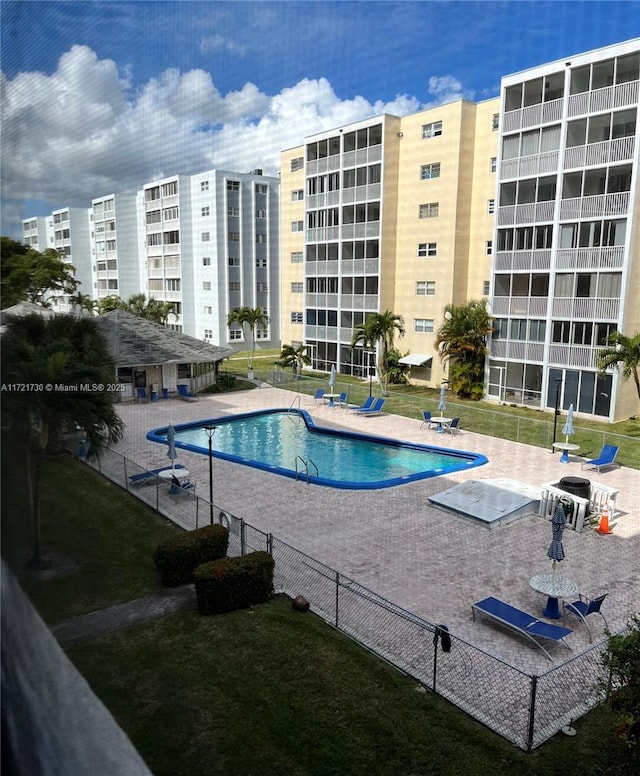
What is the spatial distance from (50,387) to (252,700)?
8.29 feet

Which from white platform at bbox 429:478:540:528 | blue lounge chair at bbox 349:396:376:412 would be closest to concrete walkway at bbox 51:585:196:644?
white platform at bbox 429:478:540:528

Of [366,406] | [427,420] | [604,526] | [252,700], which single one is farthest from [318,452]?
[252,700]

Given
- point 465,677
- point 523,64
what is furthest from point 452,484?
point 523,64

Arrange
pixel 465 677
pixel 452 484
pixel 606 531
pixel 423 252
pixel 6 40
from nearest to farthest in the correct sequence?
pixel 6 40 → pixel 465 677 → pixel 606 531 → pixel 452 484 → pixel 423 252

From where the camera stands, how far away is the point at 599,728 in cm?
434

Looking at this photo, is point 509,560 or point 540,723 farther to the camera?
point 509,560

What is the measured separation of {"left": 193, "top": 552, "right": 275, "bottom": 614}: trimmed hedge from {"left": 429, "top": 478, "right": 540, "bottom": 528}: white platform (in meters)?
3.67

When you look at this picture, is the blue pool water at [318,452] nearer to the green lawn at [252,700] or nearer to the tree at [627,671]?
the green lawn at [252,700]

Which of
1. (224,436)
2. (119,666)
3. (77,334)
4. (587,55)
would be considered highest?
(587,55)

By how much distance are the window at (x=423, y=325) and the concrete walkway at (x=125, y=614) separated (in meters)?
14.7

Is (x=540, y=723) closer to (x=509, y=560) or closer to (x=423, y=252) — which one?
(x=509, y=560)

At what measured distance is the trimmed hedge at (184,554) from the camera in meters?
6.33

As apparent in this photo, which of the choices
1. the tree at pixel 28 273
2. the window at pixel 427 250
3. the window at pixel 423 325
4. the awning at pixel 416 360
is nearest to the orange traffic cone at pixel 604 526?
the tree at pixel 28 273

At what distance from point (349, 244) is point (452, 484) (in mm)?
12972
